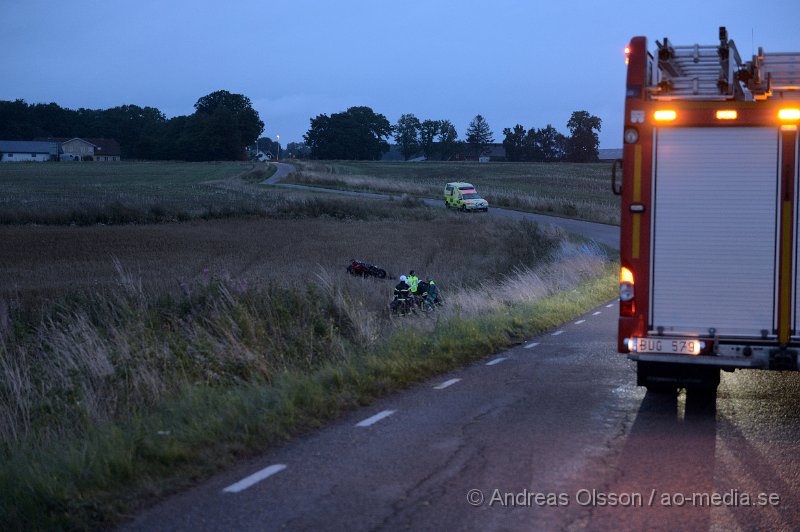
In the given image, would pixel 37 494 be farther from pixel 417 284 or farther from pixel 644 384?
pixel 417 284

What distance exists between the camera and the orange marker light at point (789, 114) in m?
8.13

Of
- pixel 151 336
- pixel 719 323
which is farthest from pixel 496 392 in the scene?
pixel 151 336

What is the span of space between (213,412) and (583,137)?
488ft

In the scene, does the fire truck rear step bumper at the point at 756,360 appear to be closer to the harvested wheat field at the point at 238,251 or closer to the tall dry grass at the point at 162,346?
the tall dry grass at the point at 162,346

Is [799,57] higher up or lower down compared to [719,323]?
higher up

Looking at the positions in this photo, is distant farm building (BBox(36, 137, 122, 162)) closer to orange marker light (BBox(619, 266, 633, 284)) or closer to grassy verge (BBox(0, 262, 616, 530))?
grassy verge (BBox(0, 262, 616, 530))

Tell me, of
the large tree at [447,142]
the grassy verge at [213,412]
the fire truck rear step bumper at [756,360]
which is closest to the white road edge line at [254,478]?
the grassy verge at [213,412]

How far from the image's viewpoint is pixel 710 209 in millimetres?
8445

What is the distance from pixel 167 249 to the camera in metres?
34.8

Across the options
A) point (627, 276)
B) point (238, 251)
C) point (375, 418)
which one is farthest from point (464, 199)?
point (375, 418)

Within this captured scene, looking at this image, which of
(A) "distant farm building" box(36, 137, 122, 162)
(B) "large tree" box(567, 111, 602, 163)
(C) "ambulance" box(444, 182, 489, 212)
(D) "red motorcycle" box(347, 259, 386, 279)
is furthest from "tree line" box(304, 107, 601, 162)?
(D) "red motorcycle" box(347, 259, 386, 279)

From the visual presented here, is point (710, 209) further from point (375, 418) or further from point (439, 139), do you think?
point (439, 139)

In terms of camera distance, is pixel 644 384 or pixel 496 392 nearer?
pixel 644 384

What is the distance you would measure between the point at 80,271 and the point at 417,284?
45.3 feet
